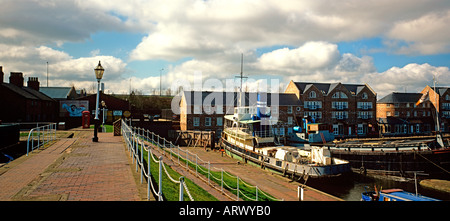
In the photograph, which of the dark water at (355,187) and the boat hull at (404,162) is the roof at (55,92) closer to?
the dark water at (355,187)

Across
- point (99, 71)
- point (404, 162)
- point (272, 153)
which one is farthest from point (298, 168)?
point (99, 71)

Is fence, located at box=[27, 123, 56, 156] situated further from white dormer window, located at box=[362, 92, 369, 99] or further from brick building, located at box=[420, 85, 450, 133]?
brick building, located at box=[420, 85, 450, 133]

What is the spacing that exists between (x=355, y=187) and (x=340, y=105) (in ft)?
123

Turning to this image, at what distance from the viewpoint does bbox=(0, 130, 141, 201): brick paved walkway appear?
23.8ft

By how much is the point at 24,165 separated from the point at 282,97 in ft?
160

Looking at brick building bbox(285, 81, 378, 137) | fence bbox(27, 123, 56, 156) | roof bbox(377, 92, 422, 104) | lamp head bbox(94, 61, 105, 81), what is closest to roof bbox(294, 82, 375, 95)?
brick building bbox(285, 81, 378, 137)

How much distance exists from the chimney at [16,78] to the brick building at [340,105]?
160 feet

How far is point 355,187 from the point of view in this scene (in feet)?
81.2

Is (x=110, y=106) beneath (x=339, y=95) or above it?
beneath

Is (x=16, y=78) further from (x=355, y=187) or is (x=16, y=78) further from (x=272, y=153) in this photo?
(x=355, y=187)

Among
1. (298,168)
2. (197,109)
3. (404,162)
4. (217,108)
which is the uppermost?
(217,108)

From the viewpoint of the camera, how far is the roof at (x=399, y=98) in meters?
64.1

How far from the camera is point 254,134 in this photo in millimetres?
31641
